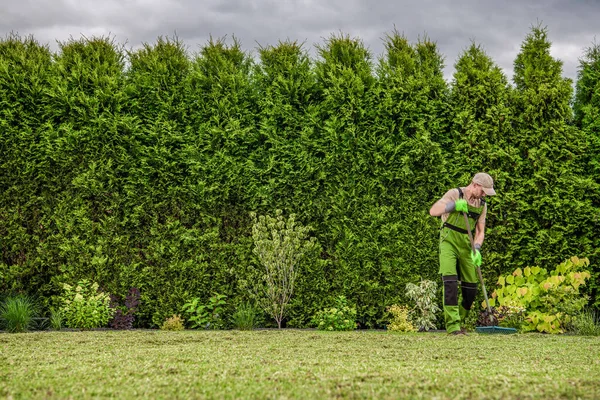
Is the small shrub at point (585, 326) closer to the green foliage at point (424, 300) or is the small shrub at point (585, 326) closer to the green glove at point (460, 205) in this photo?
the green foliage at point (424, 300)

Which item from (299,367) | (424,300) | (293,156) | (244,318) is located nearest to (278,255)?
(244,318)

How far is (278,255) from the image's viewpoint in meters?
9.48

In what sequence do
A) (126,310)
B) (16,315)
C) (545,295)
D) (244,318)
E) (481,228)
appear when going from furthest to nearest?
(126,310) < (244,318) < (545,295) < (16,315) < (481,228)

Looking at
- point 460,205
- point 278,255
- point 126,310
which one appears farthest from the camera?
point 126,310

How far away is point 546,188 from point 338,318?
375 cm

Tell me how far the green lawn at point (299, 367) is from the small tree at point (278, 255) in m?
1.52

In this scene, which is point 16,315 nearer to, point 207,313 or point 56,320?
point 56,320

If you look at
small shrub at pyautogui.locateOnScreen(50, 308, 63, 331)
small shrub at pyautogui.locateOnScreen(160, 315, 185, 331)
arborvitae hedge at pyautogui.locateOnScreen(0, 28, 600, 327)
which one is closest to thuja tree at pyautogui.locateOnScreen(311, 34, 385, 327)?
arborvitae hedge at pyautogui.locateOnScreen(0, 28, 600, 327)

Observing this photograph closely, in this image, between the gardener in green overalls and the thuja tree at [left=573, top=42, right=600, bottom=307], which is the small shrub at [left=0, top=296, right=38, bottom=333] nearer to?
the gardener in green overalls

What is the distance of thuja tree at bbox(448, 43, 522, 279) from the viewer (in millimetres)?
9602

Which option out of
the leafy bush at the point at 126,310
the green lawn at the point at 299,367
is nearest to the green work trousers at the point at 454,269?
the green lawn at the point at 299,367

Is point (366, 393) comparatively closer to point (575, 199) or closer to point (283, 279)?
point (283, 279)

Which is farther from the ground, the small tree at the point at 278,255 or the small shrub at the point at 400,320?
the small tree at the point at 278,255

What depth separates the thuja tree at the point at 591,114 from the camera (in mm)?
9656
